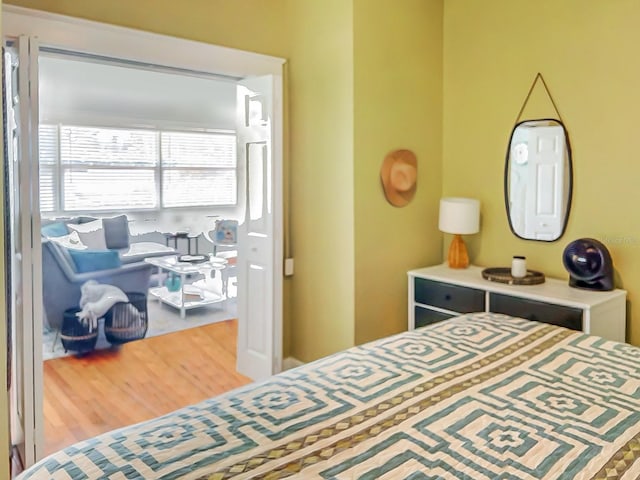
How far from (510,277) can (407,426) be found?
1.83 meters

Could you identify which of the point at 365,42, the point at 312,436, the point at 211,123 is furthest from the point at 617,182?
the point at 211,123

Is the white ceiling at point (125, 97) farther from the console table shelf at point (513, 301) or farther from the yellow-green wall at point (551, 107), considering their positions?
the console table shelf at point (513, 301)

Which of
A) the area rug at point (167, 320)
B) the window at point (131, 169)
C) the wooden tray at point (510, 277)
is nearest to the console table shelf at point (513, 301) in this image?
the wooden tray at point (510, 277)

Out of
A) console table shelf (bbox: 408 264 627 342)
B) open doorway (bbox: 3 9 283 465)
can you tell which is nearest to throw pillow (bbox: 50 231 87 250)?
open doorway (bbox: 3 9 283 465)

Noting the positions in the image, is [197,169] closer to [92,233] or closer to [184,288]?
[92,233]

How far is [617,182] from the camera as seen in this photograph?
2846 mm

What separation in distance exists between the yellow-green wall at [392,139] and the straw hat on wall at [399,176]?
0.14 ft

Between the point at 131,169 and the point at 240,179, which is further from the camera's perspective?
the point at 131,169

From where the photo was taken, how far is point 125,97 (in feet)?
20.3

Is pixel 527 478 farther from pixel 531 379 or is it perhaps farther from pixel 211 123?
pixel 211 123

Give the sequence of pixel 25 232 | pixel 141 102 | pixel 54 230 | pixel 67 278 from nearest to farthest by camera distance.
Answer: pixel 25 232
pixel 67 278
pixel 54 230
pixel 141 102

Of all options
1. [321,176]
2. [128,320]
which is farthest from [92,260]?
[321,176]

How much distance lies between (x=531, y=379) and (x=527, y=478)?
58 centimetres

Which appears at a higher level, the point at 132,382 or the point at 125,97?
the point at 125,97
